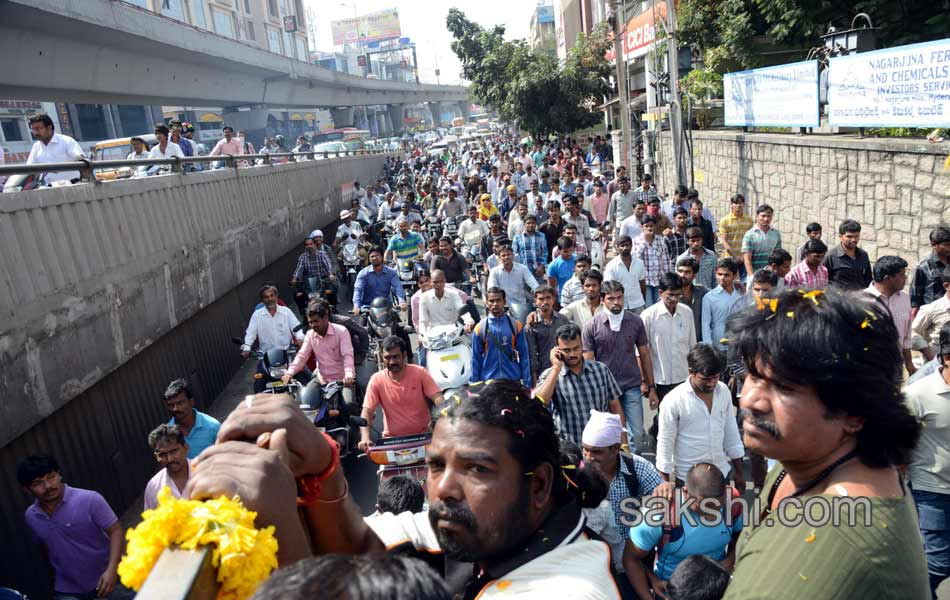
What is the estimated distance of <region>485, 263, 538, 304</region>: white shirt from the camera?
28.2 feet

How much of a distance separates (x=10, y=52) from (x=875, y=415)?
61.7 feet

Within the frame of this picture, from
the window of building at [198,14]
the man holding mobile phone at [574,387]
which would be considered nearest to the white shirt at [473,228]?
the man holding mobile phone at [574,387]

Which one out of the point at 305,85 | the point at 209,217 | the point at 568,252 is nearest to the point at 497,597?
the point at 568,252

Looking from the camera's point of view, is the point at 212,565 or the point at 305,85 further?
the point at 305,85

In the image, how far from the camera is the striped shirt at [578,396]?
5.24 meters

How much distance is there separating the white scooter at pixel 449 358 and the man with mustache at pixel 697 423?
239 centimetres

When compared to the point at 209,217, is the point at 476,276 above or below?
below

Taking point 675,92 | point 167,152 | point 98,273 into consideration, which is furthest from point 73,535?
point 675,92

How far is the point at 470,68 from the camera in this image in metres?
38.7

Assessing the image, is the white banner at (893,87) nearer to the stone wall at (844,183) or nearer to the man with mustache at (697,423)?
the stone wall at (844,183)

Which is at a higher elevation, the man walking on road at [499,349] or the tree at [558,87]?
the tree at [558,87]

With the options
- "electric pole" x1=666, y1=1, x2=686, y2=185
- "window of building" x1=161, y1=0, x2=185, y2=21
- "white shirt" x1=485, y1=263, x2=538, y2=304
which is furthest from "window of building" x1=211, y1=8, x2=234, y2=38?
"white shirt" x1=485, y1=263, x2=538, y2=304

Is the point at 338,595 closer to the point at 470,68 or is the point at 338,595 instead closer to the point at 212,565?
the point at 212,565

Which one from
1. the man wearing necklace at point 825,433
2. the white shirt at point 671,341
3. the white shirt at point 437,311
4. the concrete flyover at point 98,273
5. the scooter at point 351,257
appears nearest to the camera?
the man wearing necklace at point 825,433
